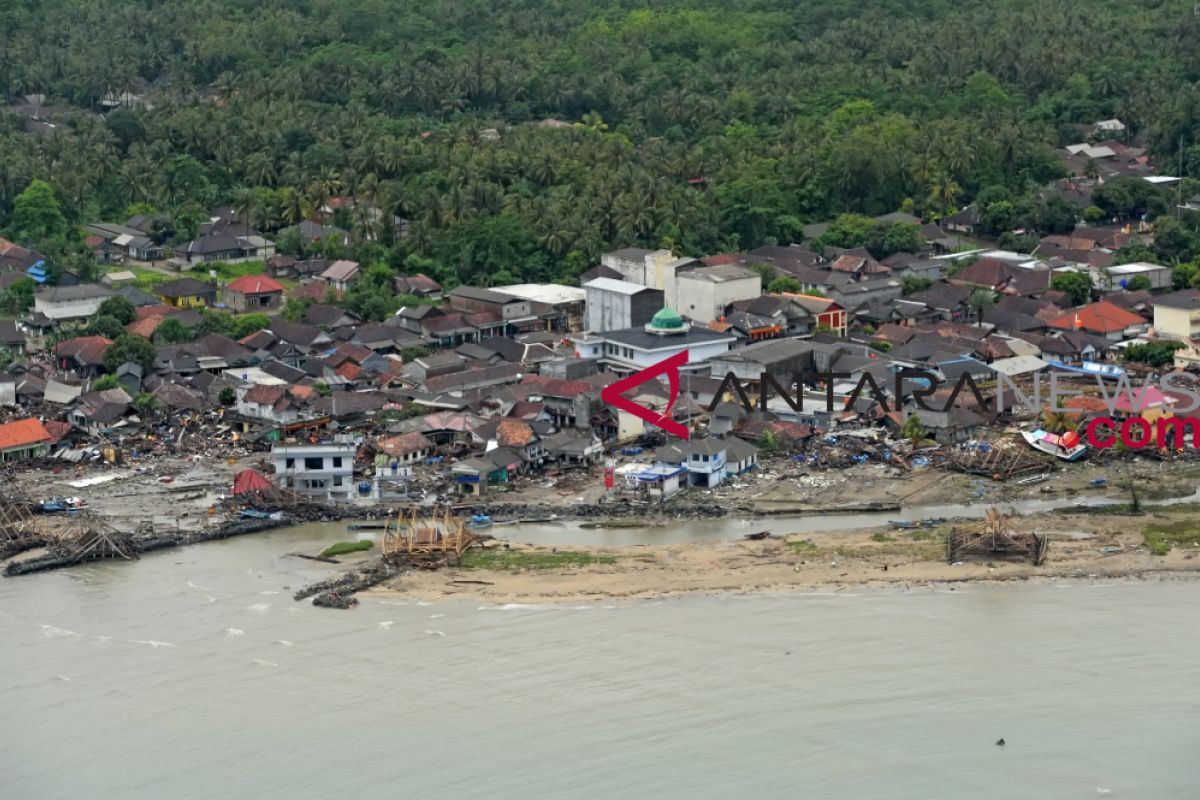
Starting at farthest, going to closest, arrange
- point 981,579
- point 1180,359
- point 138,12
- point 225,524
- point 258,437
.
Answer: point 138,12 < point 1180,359 < point 258,437 < point 225,524 < point 981,579

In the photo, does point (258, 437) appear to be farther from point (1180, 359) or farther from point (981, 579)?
point (1180, 359)

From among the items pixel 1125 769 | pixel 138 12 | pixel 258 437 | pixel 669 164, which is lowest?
pixel 1125 769

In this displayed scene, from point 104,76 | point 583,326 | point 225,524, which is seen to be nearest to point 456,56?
point 104,76

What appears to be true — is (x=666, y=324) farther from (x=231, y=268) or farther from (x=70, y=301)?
(x=231, y=268)

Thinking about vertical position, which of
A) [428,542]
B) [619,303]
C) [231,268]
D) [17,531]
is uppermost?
[231,268]

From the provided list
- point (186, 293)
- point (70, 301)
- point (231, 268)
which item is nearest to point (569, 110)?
point (231, 268)

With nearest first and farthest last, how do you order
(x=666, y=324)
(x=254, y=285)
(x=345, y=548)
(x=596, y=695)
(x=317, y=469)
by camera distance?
(x=596, y=695), (x=345, y=548), (x=317, y=469), (x=666, y=324), (x=254, y=285)

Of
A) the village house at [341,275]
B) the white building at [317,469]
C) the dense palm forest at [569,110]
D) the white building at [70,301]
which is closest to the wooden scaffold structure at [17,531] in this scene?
the white building at [317,469]
